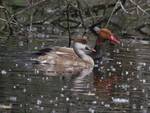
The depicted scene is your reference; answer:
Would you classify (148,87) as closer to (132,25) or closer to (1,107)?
(1,107)

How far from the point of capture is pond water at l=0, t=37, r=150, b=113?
10.9 metres

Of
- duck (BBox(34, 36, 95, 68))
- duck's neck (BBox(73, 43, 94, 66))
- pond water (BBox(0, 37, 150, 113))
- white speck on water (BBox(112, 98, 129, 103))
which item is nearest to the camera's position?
pond water (BBox(0, 37, 150, 113))

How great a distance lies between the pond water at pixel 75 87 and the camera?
10.9 m

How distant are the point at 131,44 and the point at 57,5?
3398 millimetres

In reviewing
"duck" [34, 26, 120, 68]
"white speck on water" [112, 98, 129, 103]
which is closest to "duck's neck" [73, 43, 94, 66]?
"duck" [34, 26, 120, 68]

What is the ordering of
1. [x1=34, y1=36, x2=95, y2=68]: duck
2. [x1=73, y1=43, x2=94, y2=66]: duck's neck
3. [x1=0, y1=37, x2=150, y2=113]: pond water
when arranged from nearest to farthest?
[x1=0, y1=37, x2=150, y2=113]: pond water < [x1=34, y1=36, x2=95, y2=68]: duck < [x1=73, y1=43, x2=94, y2=66]: duck's neck

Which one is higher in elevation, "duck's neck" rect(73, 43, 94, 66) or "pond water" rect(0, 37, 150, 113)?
"duck's neck" rect(73, 43, 94, 66)

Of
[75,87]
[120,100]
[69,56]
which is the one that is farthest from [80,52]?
[120,100]

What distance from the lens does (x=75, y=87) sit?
1261cm

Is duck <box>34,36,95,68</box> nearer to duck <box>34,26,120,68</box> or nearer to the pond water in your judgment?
duck <box>34,26,120,68</box>

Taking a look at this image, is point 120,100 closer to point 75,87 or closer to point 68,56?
point 75,87

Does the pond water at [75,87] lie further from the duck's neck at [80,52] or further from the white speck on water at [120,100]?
the duck's neck at [80,52]

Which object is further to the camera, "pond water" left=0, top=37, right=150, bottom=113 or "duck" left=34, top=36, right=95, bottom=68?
"duck" left=34, top=36, right=95, bottom=68

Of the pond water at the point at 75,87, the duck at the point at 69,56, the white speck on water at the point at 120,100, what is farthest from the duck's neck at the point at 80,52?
the white speck on water at the point at 120,100
